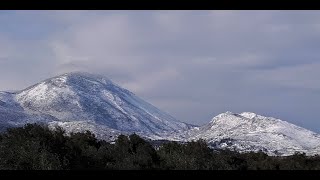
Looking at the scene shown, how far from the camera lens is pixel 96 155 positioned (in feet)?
48.2

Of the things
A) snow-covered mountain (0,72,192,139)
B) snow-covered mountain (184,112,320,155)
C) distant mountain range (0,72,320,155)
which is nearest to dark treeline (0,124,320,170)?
snow-covered mountain (184,112,320,155)

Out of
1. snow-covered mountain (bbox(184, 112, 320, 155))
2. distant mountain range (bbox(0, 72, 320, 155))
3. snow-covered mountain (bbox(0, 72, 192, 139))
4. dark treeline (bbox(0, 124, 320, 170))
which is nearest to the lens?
dark treeline (bbox(0, 124, 320, 170))

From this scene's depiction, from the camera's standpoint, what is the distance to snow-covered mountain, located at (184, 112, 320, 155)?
139 ft

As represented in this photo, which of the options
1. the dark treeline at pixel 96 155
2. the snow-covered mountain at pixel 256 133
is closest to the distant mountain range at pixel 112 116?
the snow-covered mountain at pixel 256 133

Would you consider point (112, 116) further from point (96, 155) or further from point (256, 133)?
point (96, 155)

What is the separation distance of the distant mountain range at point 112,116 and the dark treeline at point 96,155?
26.5 meters

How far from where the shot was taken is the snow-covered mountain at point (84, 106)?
2368 inches

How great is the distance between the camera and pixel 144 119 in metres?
73.4

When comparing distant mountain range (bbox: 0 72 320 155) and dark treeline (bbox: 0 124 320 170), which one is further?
distant mountain range (bbox: 0 72 320 155)

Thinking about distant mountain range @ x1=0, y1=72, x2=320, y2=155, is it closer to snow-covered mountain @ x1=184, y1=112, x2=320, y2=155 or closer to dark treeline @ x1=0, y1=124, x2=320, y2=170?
snow-covered mountain @ x1=184, y1=112, x2=320, y2=155

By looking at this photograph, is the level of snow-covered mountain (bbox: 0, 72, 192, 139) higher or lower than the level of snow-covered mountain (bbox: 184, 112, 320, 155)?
higher

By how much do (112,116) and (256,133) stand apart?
70.0 ft

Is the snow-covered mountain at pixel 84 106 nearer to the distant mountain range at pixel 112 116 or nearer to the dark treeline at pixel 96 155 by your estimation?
the distant mountain range at pixel 112 116
